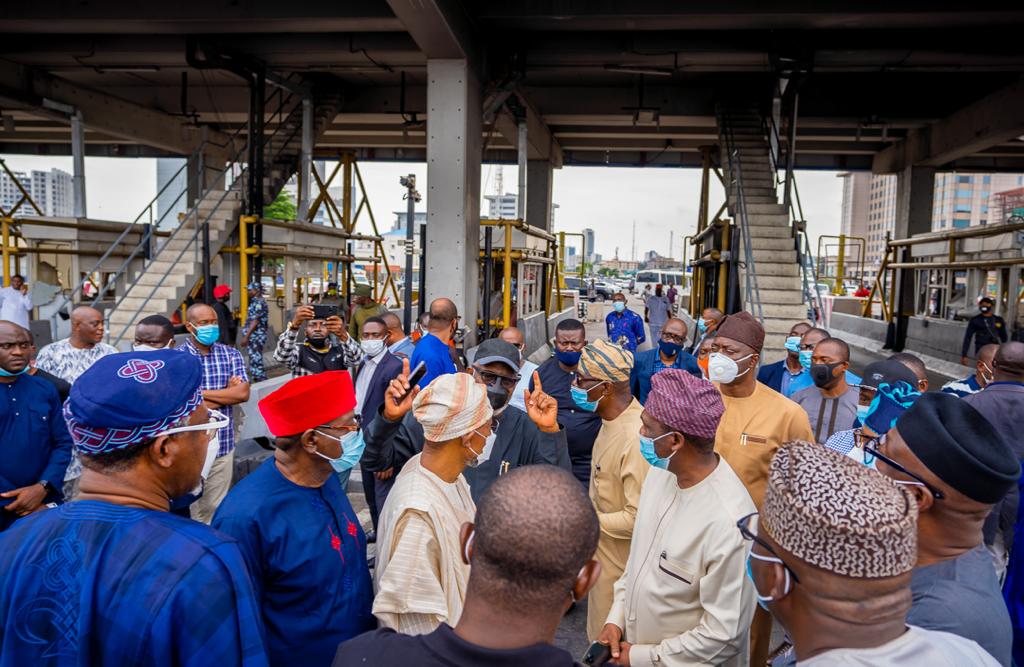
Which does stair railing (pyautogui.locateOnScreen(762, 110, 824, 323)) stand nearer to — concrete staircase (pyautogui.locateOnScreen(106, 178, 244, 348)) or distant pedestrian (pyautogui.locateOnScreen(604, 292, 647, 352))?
distant pedestrian (pyautogui.locateOnScreen(604, 292, 647, 352))

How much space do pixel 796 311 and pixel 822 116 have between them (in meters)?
8.13

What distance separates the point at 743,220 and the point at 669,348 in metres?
7.31

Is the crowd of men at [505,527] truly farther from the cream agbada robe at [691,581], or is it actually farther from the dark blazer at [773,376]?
the dark blazer at [773,376]

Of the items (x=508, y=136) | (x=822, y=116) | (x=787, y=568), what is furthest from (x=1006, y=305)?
(x=787, y=568)

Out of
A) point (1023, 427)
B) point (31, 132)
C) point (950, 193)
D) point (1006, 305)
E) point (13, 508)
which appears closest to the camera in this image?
point (13, 508)

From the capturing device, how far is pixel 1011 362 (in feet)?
14.9

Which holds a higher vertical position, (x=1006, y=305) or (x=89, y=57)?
(x=89, y=57)

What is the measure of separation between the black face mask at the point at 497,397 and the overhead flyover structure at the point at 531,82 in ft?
24.9

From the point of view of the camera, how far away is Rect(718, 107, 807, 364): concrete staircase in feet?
40.7

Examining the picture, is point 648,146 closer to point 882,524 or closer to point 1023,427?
point 1023,427

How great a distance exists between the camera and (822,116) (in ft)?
A: 59.1

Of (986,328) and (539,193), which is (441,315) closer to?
(986,328)

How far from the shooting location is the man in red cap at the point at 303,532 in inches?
92.2

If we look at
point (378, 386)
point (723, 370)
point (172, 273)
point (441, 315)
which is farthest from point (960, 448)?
point (172, 273)
